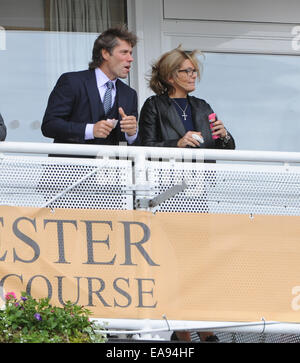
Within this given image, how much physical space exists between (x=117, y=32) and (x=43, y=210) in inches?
79.5

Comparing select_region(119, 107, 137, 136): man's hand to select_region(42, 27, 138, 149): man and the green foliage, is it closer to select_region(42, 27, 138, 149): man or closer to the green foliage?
select_region(42, 27, 138, 149): man

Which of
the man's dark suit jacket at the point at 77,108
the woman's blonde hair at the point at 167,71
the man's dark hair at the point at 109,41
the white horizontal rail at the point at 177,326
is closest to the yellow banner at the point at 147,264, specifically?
the white horizontal rail at the point at 177,326

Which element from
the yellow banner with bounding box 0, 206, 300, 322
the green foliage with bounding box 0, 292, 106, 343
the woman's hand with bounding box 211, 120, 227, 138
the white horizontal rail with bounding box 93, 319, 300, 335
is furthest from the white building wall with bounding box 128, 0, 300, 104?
the green foliage with bounding box 0, 292, 106, 343

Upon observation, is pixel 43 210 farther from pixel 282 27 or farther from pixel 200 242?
pixel 282 27

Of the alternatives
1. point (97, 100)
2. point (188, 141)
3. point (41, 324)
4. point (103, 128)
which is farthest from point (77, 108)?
point (41, 324)

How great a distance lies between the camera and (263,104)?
1171 cm

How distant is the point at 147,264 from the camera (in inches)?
311

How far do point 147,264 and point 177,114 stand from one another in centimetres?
166

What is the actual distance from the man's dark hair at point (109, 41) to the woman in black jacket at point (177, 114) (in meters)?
0.35

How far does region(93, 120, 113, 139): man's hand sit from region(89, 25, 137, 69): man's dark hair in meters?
0.83

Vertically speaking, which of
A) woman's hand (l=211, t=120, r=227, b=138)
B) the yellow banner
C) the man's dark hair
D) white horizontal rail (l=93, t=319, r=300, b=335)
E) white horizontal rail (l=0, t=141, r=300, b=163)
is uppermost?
the man's dark hair

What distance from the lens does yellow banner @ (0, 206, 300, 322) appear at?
7859mm

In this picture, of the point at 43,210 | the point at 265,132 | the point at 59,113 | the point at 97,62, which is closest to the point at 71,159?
the point at 43,210

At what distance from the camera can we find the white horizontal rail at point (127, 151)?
793 cm
